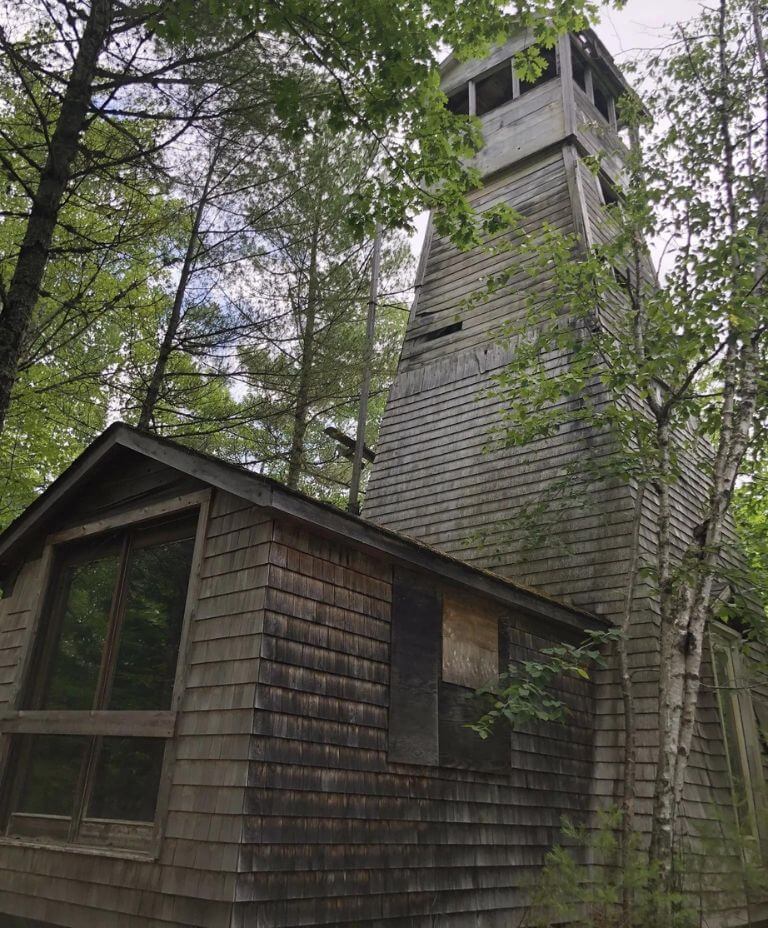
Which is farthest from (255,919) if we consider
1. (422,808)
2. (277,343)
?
(277,343)

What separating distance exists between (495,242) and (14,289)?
28.3 feet

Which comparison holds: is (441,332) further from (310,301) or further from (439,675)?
(439,675)

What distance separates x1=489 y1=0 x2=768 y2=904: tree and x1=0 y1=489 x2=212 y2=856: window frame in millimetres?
3651

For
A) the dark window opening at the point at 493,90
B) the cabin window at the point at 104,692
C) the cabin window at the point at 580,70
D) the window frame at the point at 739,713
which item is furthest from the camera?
the dark window opening at the point at 493,90

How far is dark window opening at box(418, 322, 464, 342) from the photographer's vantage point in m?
12.1

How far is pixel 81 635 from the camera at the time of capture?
6.44 m

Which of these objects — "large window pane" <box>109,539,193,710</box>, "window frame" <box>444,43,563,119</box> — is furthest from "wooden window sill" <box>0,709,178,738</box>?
"window frame" <box>444,43,563,119</box>

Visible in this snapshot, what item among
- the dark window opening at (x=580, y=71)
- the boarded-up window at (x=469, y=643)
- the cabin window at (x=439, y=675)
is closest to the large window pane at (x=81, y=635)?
the cabin window at (x=439, y=675)

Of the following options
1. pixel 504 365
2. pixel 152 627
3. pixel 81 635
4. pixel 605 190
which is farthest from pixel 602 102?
pixel 81 635

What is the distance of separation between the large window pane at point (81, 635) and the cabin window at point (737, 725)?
635 cm

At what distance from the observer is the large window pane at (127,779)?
520 centimetres

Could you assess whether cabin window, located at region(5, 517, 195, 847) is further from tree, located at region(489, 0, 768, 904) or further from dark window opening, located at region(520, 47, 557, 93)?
dark window opening, located at region(520, 47, 557, 93)

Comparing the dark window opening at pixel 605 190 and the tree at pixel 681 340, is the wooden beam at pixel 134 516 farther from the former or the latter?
the dark window opening at pixel 605 190

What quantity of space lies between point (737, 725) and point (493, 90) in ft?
40.2
